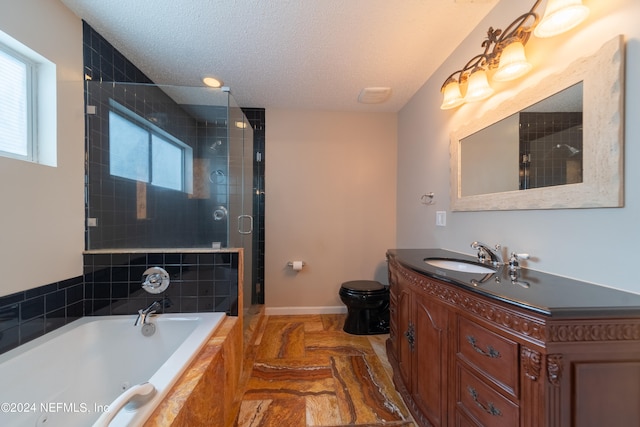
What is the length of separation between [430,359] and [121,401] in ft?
4.16

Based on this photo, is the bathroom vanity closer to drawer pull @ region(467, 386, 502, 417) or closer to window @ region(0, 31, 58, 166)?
drawer pull @ region(467, 386, 502, 417)

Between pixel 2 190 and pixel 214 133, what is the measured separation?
4.52 ft

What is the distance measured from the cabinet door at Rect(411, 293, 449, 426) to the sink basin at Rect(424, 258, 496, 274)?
0.85 ft

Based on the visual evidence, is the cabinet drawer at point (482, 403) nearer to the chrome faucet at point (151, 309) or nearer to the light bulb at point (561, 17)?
the light bulb at point (561, 17)

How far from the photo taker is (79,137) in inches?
57.9

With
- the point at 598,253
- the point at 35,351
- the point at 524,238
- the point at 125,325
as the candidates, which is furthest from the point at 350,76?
the point at 35,351

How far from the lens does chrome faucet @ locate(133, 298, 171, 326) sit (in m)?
1.43

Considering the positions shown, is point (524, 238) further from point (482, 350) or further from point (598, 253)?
point (482, 350)

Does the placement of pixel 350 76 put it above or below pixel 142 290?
above

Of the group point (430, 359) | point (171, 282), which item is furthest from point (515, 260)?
point (171, 282)

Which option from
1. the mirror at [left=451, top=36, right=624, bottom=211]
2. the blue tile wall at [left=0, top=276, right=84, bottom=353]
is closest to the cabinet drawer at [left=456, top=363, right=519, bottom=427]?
the mirror at [left=451, top=36, right=624, bottom=211]

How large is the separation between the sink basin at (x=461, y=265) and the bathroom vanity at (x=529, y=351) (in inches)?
4.3

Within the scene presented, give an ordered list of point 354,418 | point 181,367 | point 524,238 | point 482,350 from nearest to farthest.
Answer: point 482,350
point 181,367
point 524,238
point 354,418

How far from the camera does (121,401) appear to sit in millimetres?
743
